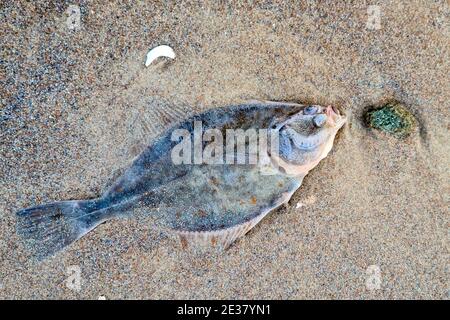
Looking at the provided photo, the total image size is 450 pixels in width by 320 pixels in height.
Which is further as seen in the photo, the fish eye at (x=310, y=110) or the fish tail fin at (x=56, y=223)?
the fish tail fin at (x=56, y=223)

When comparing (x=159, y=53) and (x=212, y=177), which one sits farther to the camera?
(x=159, y=53)

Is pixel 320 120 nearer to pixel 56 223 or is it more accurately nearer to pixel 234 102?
pixel 234 102

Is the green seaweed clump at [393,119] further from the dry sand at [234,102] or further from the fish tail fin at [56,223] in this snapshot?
the fish tail fin at [56,223]

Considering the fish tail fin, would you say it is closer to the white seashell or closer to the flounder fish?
the flounder fish

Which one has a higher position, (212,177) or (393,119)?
(393,119)

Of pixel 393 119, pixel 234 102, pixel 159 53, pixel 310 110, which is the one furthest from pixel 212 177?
pixel 393 119

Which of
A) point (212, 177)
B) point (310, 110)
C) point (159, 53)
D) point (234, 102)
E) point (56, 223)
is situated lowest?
point (56, 223)

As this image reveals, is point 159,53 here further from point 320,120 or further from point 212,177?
point 320,120

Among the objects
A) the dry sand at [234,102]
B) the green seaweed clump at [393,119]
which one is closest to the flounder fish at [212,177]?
the dry sand at [234,102]
